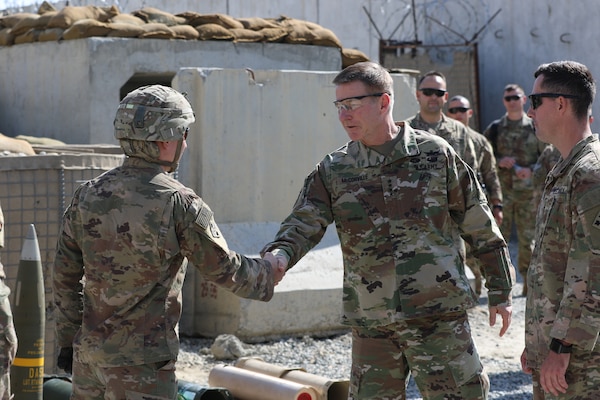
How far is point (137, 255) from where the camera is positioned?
146 inches

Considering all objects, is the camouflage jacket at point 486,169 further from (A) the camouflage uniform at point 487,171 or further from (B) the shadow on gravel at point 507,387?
(B) the shadow on gravel at point 507,387

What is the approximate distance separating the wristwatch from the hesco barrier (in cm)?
348

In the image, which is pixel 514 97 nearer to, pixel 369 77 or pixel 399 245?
pixel 369 77

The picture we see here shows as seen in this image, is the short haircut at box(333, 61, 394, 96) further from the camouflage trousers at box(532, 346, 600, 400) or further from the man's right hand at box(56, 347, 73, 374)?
the man's right hand at box(56, 347, 73, 374)

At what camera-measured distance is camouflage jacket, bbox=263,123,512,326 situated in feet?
13.6

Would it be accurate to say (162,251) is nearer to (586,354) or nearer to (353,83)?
(353,83)

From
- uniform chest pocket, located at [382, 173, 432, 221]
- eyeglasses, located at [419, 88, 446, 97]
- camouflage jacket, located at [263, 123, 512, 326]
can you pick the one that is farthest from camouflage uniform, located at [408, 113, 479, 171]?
uniform chest pocket, located at [382, 173, 432, 221]

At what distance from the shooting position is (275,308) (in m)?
7.86

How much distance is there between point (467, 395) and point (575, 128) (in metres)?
1.13

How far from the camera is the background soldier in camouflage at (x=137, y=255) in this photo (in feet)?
12.2

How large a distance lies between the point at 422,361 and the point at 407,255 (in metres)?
0.43

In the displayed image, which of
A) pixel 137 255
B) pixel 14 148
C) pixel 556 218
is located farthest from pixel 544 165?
pixel 137 255

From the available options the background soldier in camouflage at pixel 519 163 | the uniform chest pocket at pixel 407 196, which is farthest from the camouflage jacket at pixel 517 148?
Answer: the uniform chest pocket at pixel 407 196

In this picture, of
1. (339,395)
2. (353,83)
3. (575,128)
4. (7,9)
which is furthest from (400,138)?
(7,9)
